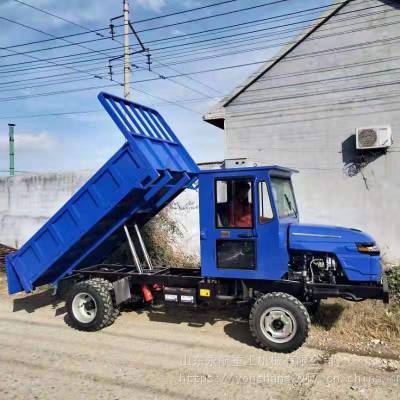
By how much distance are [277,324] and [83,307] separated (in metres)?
3.25

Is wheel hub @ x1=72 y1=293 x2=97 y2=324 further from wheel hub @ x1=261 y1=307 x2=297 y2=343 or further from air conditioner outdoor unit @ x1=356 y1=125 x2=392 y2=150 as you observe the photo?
air conditioner outdoor unit @ x1=356 y1=125 x2=392 y2=150

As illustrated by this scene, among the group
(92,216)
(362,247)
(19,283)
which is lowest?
(19,283)

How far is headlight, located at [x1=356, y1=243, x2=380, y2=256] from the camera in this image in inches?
241

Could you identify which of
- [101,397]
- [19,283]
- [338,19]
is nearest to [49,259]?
[19,283]

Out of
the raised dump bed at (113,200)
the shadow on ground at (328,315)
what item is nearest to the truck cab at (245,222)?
the raised dump bed at (113,200)

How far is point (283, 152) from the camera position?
1086cm

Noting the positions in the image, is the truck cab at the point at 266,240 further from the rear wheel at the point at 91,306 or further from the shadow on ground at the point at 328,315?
the rear wheel at the point at 91,306

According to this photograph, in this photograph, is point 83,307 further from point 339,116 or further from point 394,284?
point 339,116

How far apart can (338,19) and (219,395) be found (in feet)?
28.9

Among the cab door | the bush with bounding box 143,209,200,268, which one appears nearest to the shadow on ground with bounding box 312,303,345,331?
the cab door

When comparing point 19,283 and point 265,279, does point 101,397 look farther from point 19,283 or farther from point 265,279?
point 19,283

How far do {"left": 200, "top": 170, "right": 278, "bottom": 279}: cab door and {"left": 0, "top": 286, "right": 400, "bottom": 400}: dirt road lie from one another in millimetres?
1098

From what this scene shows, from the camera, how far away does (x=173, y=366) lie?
5.68 m

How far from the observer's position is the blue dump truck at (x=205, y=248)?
20.3 ft
